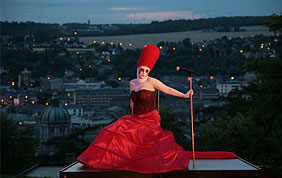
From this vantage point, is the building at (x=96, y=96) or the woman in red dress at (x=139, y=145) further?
the building at (x=96, y=96)

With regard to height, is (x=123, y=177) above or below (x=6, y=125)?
above

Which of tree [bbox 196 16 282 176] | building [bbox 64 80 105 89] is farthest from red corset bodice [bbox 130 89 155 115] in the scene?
building [bbox 64 80 105 89]

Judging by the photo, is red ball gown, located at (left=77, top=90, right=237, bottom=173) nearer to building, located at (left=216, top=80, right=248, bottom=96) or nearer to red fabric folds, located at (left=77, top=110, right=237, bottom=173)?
red fabric folds, located at (left=77, top=110, right=237, bottom=173)

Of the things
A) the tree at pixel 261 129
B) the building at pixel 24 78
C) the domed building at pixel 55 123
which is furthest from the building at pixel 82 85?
the tree at pixel 261 129

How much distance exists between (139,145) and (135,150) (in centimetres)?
11

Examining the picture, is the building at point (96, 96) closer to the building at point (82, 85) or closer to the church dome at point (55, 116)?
the building at point (82, 85)

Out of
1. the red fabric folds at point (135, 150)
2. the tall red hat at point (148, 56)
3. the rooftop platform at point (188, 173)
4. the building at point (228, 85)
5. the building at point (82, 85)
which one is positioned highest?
the tall red hat at point (148, 56)

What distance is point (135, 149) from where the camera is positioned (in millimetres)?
7488

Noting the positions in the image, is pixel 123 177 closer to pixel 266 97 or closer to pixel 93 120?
pixel 266 97

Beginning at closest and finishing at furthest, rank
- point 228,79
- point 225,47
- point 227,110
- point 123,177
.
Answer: point 123,177
point 227,110
point 228,79
point 225,47

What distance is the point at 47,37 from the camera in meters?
92.6

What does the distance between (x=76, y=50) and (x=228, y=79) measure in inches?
1416

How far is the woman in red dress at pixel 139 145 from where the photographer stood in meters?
7.36

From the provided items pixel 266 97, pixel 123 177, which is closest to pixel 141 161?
pixel 123 177
